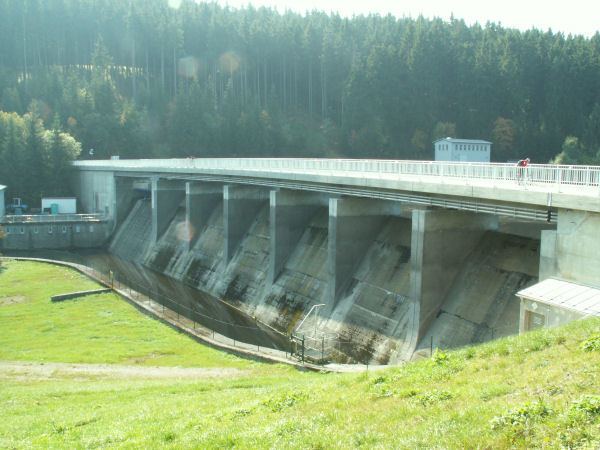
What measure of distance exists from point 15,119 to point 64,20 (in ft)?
180

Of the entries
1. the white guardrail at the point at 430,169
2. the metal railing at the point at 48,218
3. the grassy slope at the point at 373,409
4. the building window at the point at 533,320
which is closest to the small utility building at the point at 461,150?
the white guardrail at the point at 430,169

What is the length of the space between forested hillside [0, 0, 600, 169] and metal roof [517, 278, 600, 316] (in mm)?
74553

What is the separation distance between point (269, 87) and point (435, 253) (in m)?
97.1

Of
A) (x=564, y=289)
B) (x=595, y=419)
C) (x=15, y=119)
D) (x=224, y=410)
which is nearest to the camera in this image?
(x=595, y=419)

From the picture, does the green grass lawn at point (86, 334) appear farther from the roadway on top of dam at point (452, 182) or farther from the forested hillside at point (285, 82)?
the forested hillside at point (285, 82)

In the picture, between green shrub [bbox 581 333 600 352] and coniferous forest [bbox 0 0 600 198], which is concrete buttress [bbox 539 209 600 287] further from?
coniferous forest [bbox 0 0 600 198]

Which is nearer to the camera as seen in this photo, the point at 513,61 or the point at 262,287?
the point at 262,287

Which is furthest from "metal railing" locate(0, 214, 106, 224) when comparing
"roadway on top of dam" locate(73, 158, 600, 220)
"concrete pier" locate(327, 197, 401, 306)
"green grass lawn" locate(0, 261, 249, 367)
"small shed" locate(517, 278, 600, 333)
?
"small shed" locate(517, 278, 600, 333)

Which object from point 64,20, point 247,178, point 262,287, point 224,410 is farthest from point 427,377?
point 64,20

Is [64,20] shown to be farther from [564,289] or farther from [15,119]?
[564,289]

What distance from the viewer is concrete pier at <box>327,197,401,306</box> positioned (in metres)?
31.8

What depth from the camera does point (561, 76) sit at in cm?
10356

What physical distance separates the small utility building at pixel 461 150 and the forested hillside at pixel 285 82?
1744 centimetres

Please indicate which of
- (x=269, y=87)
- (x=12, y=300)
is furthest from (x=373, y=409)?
(x=269, y=87)
